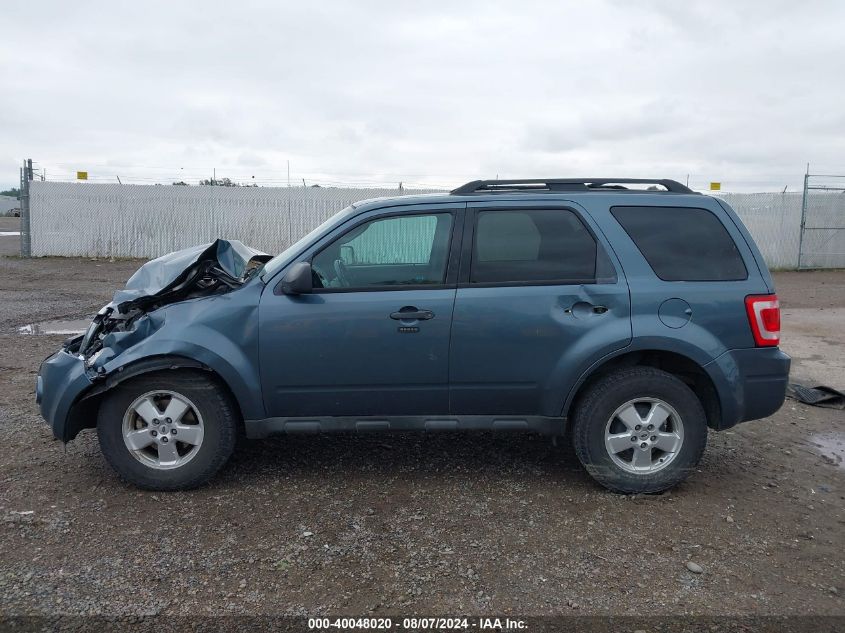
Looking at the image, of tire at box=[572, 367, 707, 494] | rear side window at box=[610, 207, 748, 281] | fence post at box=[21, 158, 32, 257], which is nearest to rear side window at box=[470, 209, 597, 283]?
rear side window at box=[610, 207, 748, 281]

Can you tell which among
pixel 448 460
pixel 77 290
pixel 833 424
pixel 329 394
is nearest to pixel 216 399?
pixel 329 394

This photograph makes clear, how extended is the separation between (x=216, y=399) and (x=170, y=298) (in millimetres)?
739

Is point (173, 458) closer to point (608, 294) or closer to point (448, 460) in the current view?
point (448, 460)

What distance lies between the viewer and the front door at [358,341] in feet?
13.7

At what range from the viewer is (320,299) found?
4.23 metres

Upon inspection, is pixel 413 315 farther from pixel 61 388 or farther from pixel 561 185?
pixel 61 388

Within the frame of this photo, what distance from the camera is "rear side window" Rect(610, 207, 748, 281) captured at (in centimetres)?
430

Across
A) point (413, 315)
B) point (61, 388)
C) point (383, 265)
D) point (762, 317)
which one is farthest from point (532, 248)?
point (61, 388)

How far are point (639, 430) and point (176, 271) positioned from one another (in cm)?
306

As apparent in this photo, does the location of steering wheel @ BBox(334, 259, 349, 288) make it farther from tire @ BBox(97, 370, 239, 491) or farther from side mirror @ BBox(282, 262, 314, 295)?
tire @ BBox(97, 370, 239, 491)

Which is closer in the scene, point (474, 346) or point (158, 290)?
point (474, 346)

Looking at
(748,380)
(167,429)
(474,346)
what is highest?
(474,346)

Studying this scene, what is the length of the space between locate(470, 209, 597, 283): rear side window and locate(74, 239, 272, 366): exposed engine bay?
1496 millimetres

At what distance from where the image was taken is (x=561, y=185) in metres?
4.66
